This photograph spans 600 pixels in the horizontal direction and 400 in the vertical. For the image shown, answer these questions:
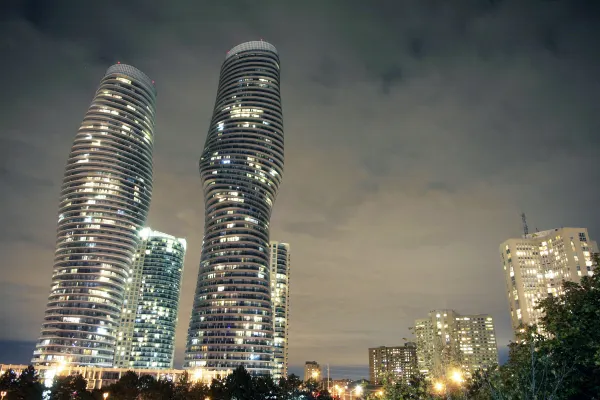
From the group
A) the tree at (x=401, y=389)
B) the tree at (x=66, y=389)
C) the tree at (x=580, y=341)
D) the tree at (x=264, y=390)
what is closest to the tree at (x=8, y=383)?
the tree at (x=66, y=389)

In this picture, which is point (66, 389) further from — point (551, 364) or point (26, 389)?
point (551, 364)

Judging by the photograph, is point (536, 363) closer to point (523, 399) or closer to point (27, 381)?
point (523, 399)

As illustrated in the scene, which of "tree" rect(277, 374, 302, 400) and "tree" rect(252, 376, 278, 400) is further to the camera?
"tree" rect(277, 374, 302, 400)

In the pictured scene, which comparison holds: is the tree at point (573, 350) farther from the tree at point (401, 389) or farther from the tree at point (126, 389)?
the tree at point (126, 389)

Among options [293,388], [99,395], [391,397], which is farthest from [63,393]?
[391,397]

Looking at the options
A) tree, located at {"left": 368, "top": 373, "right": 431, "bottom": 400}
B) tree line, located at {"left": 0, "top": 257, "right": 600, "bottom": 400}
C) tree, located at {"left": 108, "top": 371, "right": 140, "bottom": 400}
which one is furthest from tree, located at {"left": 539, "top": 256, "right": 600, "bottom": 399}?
tree, located at {"left": 108, "top": 371, "right": 140, "bottom": 400}

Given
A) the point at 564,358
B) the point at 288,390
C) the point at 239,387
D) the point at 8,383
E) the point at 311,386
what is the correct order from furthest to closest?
the point at 311,386, the point at 288,390, the point at 239,387, the point at 8,383, the point at 564,358

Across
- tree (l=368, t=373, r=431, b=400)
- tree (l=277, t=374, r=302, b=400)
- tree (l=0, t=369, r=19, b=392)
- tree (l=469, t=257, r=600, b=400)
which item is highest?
tree (l=469, t=257, r=600, b=400)

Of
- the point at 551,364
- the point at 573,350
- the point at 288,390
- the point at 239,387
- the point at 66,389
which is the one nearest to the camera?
the point at 551,364

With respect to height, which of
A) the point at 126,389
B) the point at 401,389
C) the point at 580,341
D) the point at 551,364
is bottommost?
the point at 126,389

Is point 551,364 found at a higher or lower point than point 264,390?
higher

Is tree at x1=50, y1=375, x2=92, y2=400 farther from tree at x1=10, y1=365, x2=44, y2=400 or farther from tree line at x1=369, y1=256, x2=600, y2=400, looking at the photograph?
tree line at x1=369, y1=256, x2=600, y2=400

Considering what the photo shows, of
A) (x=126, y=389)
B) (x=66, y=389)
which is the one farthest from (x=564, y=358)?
(x=66, y=389)

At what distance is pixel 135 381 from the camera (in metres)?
118
